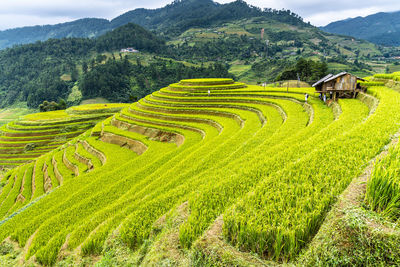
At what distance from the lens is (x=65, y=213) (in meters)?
10.4

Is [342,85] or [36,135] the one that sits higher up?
[342,85]

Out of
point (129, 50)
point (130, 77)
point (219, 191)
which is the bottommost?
point (219, 191)

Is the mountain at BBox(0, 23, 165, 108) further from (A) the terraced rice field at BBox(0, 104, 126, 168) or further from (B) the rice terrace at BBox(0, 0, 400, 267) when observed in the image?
(B) the rice terrace at BBox(0, 0, 400, 267)

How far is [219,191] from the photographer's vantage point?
6031 mm

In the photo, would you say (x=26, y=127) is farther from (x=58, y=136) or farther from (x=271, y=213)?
(x=271, y=213)

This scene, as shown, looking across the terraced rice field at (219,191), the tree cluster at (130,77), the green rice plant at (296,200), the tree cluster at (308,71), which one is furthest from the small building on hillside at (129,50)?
the green rice plant at (296,200)

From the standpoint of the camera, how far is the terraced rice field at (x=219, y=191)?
400 centimetres

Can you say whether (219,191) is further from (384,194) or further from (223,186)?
(384,194)

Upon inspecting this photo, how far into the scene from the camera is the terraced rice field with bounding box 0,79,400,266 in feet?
13.1

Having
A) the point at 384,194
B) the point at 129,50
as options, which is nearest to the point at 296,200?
the point at 384,194

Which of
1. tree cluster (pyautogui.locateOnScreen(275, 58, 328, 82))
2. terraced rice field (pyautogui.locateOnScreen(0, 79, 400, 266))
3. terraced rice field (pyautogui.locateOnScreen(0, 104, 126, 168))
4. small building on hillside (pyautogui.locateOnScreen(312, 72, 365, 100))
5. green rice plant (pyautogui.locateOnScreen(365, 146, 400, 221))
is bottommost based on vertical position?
terraced rice field (pyautogui.locateOnScreen(0, 104, 126, 168))

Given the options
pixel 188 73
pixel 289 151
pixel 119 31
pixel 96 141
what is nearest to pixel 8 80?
pixel 119 31

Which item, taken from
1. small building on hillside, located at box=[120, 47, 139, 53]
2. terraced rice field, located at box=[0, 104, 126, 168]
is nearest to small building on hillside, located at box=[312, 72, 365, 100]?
terraced rice field, located at box=[0, 104, 126, 168]

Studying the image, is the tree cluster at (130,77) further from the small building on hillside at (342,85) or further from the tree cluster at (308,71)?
the small building on hillside at (342,85)
